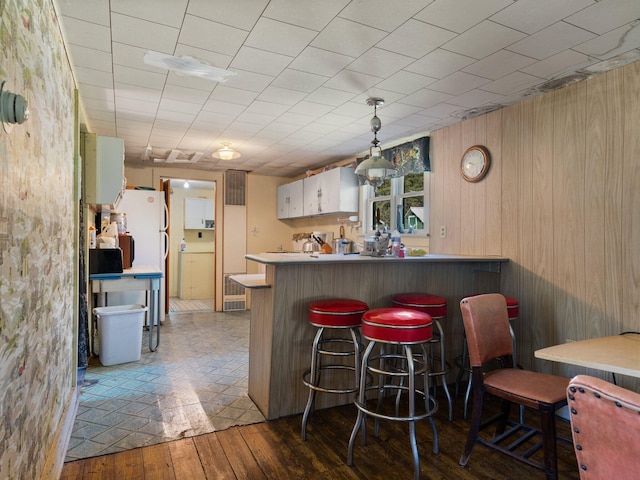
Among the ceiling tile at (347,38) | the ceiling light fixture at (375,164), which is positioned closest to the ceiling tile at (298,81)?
the ceiling tile at (347,38)

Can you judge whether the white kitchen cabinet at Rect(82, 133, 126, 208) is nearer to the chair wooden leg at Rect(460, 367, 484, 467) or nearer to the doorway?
the chair wooden leg at Rect(460, 367, 484, 467)

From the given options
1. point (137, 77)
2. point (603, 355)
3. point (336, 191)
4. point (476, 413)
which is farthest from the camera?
point (336, 191)

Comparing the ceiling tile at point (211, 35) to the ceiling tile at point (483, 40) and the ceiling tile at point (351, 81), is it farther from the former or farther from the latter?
the ceiling tile at point (483, 40)

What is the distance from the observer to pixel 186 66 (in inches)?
98.7

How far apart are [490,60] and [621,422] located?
217 cm

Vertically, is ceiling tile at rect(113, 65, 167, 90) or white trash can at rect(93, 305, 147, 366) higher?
ceiling tile at rect(113, 65, 167, 90)

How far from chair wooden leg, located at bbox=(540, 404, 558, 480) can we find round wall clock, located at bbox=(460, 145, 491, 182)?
2.12m

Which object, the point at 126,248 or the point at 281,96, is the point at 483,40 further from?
the point at 126,248

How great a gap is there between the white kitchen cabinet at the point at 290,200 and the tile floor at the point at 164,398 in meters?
2.34

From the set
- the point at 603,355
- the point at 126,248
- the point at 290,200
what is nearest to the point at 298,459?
the point at 603,355

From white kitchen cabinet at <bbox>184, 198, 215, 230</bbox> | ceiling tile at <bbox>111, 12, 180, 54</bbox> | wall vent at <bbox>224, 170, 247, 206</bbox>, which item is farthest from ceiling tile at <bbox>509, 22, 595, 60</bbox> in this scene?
white kitchen cabinet at <bbox>184, 198, 215, 230</bbox>

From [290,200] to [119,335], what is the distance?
3.32 m

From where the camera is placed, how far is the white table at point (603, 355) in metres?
1.48

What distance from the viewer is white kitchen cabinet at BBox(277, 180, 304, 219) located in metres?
5.89
